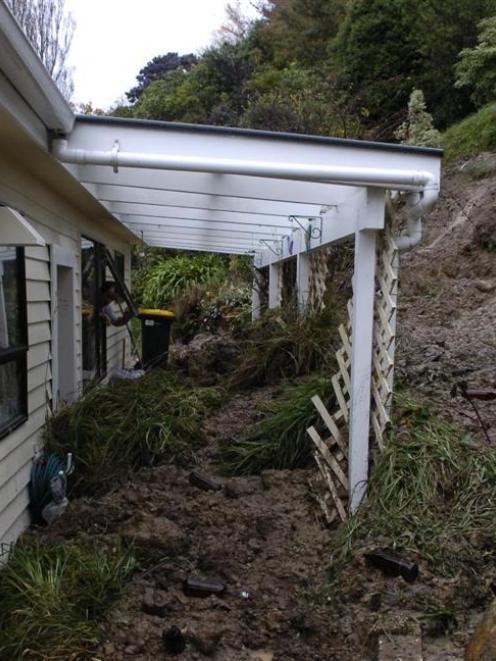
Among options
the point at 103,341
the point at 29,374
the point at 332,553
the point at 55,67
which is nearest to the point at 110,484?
the point at 29,374

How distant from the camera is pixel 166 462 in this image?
5738 mm

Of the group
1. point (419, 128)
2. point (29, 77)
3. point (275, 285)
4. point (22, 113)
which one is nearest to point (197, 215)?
point (275, 285)

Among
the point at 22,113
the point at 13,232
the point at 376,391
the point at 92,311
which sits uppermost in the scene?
the point at 22,113

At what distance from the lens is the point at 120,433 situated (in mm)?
5652

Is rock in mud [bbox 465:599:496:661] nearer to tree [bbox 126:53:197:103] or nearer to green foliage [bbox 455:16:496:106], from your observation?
green foliage [bbox 455:16:496:106]

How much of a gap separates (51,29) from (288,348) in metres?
18.2

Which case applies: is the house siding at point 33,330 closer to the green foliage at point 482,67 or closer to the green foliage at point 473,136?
the green foliage at point 473,136

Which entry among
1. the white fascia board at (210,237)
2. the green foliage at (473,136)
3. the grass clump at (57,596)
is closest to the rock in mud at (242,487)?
the grass clump at (57,596)

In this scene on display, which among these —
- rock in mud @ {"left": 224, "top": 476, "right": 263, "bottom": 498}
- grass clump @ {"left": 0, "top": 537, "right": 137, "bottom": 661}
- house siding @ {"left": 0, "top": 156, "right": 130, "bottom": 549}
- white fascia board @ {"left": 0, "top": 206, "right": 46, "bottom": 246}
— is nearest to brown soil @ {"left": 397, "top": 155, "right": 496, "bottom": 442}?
rock in mud @ {"left": 224, "top": 476, "right": 263, "bottom": 498}

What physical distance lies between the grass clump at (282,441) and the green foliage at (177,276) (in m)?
11.1

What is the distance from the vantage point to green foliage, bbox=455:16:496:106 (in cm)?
1296

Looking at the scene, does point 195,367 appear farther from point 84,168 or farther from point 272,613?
point 272,613

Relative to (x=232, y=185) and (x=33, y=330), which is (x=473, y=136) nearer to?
(x=232, y=185)

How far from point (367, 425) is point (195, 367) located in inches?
193
